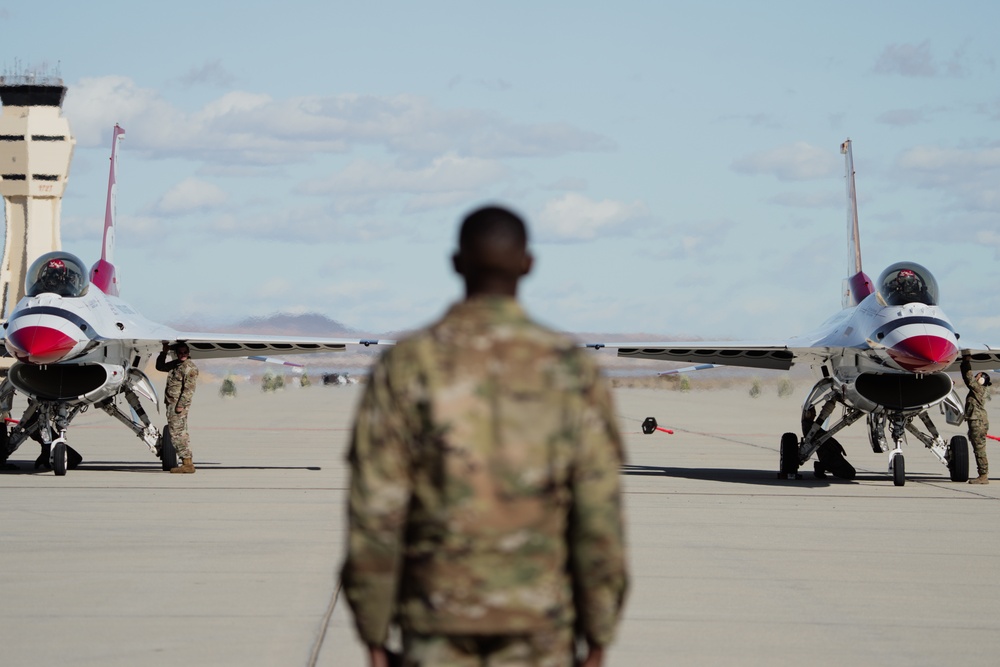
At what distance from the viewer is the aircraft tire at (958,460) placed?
61.6 ft

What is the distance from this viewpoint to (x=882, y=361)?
56.1ft

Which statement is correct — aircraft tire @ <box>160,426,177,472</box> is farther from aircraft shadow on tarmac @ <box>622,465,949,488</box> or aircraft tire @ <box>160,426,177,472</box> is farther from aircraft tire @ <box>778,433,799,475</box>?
aircraft tire @ <box>778,433,799,475</box>

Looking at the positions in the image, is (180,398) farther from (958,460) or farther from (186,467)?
→ (958,460)

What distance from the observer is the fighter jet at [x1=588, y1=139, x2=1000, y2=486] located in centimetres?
1661

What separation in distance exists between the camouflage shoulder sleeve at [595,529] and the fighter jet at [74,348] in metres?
15.1

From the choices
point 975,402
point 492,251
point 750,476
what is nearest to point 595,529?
point 492,251

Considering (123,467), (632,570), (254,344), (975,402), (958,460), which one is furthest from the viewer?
(254,344)

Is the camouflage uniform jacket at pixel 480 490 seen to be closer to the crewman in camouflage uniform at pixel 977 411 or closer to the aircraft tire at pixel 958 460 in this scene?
the crewman in camouflage uniform at pixel 977 411

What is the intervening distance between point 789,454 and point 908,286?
134 inches

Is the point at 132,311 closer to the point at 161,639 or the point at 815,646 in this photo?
the point at 161,639

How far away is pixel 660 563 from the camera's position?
1026 centimetres

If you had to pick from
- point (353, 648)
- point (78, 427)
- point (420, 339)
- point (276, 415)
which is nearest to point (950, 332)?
point (353, 648)

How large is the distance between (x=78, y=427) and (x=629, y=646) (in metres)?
30.8

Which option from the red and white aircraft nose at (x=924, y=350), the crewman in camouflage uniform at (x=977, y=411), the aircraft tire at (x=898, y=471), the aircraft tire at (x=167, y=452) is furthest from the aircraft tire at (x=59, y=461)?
the crewman in camouflage uniform at (x=977, y=411)
